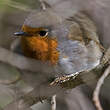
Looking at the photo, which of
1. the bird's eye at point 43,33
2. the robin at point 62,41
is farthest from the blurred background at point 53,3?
the bird's eye at point 43,33

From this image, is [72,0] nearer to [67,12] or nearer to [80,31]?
[67,12]

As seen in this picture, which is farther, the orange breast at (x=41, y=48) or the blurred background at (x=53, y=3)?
the orange breast at (x=41, y=48)

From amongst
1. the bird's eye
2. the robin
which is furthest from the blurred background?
the bird's eye

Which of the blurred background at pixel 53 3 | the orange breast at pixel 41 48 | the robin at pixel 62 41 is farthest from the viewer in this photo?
the orange breast at pixel 41 48

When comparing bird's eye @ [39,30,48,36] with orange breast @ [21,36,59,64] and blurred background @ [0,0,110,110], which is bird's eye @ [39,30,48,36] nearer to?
orange breast @ [21,36,59,64]

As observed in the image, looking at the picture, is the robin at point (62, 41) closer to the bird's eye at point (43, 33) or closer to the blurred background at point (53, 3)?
the bird's eye at point (43, 33)

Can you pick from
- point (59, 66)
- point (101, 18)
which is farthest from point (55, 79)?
point (101, 18)
